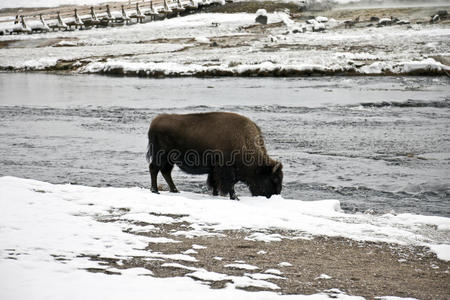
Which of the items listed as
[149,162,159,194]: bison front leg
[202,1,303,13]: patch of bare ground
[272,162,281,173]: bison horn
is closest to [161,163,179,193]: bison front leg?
[149,162,159,194]: bison front leg

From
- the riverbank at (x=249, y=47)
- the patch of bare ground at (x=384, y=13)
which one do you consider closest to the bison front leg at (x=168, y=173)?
the riverbank at (x=249, y=47)

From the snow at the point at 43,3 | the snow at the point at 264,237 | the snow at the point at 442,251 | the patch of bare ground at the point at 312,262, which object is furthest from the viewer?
the snow at the point at 43,3

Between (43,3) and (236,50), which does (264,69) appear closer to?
(236,50)

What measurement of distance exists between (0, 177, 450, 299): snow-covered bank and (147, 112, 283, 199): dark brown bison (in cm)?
39

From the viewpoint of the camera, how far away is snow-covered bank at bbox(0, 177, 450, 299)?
196 inches

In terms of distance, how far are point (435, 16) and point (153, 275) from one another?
160ft

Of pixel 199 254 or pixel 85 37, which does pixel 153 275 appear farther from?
pixel 85 37

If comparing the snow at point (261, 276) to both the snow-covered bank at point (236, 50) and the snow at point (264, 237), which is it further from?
the snow-covered bank at point (236, 50)

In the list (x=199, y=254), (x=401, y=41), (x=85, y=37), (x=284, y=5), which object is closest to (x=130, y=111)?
(x=199, y=254)

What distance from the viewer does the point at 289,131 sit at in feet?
51.9

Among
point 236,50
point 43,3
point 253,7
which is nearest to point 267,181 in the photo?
point 236,50

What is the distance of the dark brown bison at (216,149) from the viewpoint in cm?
934

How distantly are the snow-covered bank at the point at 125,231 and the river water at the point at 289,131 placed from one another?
1.81m

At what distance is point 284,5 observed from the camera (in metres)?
68.2
